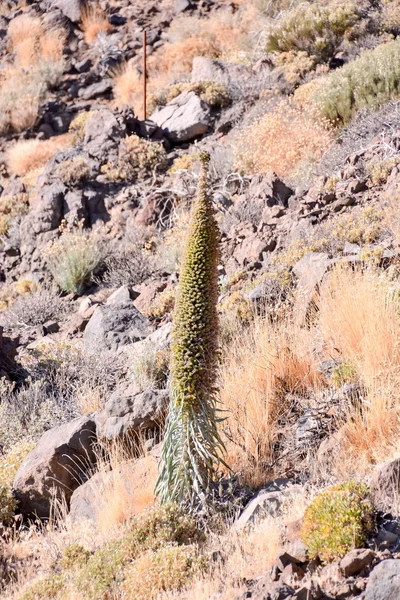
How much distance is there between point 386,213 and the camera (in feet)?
22.1

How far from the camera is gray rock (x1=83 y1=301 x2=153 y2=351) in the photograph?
6863 millimetres

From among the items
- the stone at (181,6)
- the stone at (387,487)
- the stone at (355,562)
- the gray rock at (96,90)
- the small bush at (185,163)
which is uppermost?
the stone at (181,6)

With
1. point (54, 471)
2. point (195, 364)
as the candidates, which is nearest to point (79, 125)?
point (54, 471)

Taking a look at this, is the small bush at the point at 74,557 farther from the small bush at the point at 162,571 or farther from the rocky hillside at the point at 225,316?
the small bush at the point at 162,571

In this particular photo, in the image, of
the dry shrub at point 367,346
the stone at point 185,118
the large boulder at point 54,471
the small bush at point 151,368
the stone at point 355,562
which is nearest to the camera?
the stone at point 355,562

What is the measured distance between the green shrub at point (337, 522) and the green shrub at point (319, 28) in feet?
38.2

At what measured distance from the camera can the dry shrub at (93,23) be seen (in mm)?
18844

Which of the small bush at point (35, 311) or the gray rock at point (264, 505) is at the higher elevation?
the gray rock at point (264, 505)

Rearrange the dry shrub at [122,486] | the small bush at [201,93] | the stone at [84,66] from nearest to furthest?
1. the dry shrub at [122,486]
2. the small bush at [201,93]
3. the stone at [84,66]

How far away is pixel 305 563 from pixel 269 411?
157 cm

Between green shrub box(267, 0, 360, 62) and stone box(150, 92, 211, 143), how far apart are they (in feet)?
8.10

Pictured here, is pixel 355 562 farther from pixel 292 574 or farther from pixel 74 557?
pixel 74 557

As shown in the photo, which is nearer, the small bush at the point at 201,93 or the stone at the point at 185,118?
the stone at the point at 185,118

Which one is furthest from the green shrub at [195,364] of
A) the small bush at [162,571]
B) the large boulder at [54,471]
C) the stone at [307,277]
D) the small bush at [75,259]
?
the small bush at [75,259]
